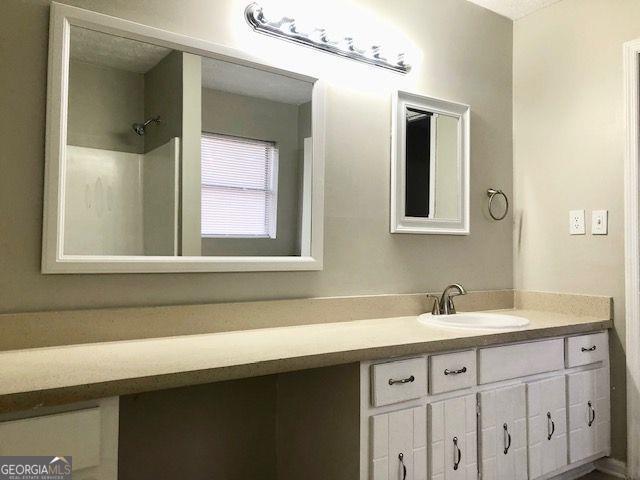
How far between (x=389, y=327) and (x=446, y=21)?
62.6 inches

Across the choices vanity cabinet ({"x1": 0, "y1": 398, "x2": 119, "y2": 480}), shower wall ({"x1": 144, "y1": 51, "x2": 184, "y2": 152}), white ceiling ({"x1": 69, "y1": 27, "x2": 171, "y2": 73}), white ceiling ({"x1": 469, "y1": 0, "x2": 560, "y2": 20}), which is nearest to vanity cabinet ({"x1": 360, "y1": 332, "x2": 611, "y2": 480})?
vanity cabinet ({"x1": 0, "y1": 398, "x2": 119, "y2": 480})

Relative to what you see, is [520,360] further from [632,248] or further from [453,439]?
[632,248]

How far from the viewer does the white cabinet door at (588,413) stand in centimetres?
216

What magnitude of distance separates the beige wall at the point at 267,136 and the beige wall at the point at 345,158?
11 centimetres

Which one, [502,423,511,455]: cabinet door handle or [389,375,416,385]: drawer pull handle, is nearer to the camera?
[389,375,416,385]: drawer pull handle

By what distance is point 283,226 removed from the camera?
2.00 metres

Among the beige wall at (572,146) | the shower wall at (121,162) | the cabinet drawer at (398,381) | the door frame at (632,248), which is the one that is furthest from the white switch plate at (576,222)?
the shower wall at (121,162)

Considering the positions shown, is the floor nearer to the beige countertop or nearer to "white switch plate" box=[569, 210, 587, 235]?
the beige countertop

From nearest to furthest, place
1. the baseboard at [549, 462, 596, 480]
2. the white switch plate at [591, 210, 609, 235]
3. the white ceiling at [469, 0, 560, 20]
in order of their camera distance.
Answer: the baseboard at [549, 462, 596, 480] → the white switch plate at [591, 210, 609, 235] → the white ceiling at [469, 0, 560, 20]

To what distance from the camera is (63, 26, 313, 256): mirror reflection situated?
1612 mm

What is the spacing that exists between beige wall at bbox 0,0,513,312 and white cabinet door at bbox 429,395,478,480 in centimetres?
64

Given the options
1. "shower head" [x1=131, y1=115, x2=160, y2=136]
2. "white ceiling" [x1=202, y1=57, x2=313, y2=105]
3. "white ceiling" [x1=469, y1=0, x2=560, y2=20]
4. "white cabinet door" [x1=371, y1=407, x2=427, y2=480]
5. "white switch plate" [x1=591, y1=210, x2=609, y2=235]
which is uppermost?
"white ceiling" [x1=469, y1=0, x2=560, y2=20]

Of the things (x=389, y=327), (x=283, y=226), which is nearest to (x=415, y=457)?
(x=389, y=327)

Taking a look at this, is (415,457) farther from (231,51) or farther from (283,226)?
(231,51)
